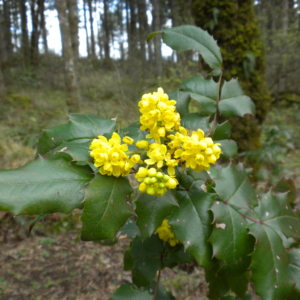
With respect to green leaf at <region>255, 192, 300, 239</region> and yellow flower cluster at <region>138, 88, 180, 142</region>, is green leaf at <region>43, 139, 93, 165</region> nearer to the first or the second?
yellow flower cluster at <region>138, 88, 180, 142</region>

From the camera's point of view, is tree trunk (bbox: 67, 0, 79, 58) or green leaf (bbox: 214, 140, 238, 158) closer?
green leaf (bbox: 214, 140, 238, 158)

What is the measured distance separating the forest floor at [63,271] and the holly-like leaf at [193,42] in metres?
2.00

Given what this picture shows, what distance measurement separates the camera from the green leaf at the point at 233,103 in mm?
1235

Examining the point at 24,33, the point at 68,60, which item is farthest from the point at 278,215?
the point at 24,33

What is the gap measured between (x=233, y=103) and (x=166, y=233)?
702 millimetres

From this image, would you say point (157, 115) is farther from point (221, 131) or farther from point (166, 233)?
point (166, 233)

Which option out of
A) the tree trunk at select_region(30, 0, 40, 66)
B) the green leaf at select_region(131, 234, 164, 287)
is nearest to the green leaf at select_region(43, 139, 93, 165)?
the green leaf at select_region(131, 234, 164, 287)

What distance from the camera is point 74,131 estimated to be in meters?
1.04

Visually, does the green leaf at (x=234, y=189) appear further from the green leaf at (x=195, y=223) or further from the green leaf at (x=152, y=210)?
the green leaf at (x=152, y=210)

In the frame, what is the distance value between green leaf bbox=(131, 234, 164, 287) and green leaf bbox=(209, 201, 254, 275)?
41 centimetres

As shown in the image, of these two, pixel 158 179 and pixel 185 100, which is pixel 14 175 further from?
pixel 185 100

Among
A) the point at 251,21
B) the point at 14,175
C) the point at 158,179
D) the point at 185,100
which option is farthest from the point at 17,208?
the point at 251,21

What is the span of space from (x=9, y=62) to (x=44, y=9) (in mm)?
5562

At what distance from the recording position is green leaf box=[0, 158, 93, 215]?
745 mm
